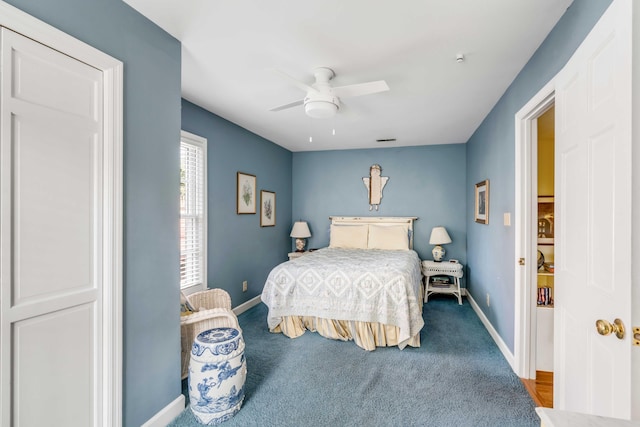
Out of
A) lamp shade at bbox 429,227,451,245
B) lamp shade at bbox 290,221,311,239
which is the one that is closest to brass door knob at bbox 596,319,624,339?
lamp shade at bbox 429,227,451,245

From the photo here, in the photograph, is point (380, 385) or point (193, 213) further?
point (193, 213)

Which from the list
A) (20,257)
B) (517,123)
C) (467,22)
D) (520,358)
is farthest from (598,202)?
(20,257)

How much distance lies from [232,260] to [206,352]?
6.70 ft

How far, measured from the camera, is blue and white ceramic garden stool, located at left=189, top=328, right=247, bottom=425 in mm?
1903

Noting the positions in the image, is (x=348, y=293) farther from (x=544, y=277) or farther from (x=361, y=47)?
(x=361, y=47)

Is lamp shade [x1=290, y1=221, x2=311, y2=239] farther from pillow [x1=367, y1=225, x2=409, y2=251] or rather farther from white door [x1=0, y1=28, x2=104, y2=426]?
white door [x1=0, y1=28, x2=104, y2=426]

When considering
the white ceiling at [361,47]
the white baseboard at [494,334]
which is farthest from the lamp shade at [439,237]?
the white ceiling at [361,47]

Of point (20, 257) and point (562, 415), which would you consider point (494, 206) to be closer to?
point (562, 415)

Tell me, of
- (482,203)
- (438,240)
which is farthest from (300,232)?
(482,203)

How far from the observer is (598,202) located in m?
1.16

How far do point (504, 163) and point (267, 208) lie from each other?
3214 millimetres

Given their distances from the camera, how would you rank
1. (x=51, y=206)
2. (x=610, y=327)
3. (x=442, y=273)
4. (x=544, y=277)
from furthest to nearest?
(x=442, y=273), (x=544, y=277), (x=51, y=206), (x=610, y=327)

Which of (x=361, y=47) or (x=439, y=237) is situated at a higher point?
(x=361, y=47)

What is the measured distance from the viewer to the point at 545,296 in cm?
256
